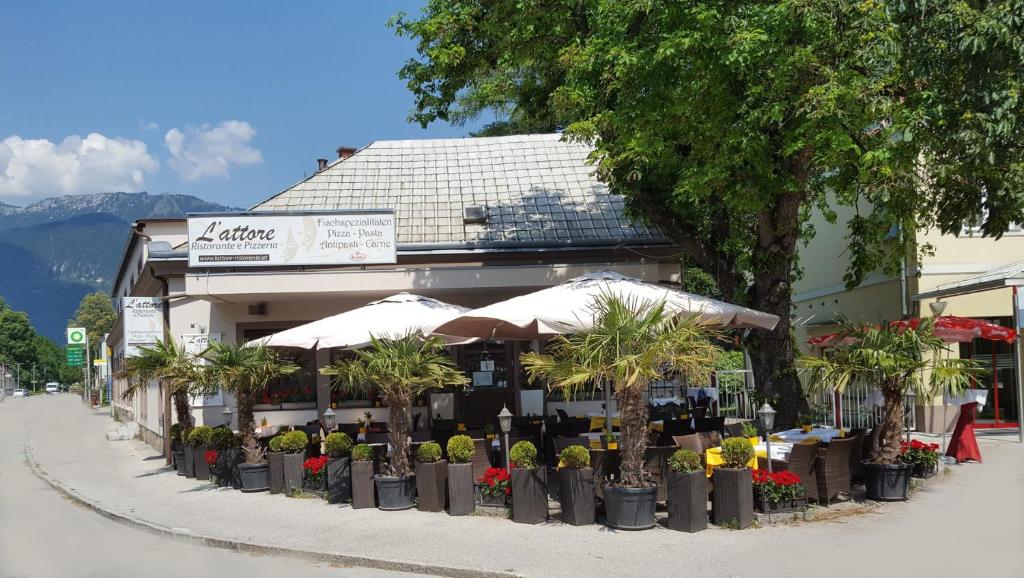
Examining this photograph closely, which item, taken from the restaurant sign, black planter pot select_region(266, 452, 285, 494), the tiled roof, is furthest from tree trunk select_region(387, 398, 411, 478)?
the tiled roof

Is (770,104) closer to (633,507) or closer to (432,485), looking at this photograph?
(633,507)

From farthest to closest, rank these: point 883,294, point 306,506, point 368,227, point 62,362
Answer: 1. point 62,362
2. point 883,294
3. point 368,227
4. point 306,506

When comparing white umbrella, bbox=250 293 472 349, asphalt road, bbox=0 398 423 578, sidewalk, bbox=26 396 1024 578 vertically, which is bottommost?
asphalt road, bbox=0 398 423 578

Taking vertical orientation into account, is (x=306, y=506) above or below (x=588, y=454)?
below

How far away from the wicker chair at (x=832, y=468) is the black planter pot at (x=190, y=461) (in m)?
10.3

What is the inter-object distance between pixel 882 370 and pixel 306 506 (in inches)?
299

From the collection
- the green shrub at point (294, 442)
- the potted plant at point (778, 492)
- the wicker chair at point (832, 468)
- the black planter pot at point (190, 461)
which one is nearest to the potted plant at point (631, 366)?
the potted plant at point (778, 492)

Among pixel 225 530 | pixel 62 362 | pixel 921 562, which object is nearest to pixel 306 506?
pixel 225 530

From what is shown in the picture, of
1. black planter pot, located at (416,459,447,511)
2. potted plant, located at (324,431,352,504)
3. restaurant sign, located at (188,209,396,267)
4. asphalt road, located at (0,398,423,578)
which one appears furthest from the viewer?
restaurant sign, located at (188,209,396,267)

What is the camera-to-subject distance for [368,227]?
1808 centimetres

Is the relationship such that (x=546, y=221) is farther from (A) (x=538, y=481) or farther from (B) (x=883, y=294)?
(A) (x=538, y=481)

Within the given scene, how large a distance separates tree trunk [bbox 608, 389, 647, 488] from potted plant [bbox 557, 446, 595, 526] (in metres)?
0.43

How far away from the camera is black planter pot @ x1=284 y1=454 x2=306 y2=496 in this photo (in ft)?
40.5

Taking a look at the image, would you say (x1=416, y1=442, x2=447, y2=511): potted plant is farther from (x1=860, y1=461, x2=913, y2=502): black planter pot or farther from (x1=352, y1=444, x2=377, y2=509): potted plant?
(x1=860, y1=461, x2=913, y2=502): black planter pot
